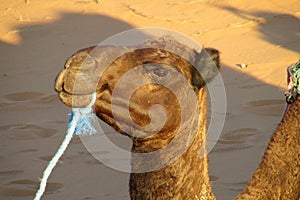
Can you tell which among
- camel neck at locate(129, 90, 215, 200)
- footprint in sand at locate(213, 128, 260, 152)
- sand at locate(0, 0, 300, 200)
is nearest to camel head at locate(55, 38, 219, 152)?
camel neck at locate(129, 90, 215, 200)

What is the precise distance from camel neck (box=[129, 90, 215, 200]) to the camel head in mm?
113

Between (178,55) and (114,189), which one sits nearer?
(178,55)

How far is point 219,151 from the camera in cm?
905

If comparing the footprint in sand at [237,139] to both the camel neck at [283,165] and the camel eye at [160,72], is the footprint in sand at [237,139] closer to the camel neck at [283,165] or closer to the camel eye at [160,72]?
the camel neck at [283,165]

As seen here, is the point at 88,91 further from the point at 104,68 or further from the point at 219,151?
the point at 219,151

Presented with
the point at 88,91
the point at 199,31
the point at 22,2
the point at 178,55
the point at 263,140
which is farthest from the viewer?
the point at 22,2

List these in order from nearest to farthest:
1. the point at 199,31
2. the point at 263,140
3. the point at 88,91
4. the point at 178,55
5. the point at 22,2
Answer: the point at 88,91
the point at 178,55
the point at 263,140
the point at 199,31
the point at 22,2

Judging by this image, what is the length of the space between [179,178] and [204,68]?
0.50 metres

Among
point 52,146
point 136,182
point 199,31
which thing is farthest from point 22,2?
point 136,182

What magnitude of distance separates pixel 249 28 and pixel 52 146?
334 cm

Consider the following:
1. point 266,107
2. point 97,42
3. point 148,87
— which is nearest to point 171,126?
point 148,87

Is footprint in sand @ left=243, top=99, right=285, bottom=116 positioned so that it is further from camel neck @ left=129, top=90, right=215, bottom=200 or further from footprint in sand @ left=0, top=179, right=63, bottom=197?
camel neck @ left=129, top=90, right=215, bottom=200

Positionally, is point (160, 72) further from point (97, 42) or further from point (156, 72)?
point (97, 42)

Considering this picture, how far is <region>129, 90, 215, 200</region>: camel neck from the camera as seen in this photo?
4.27 metres
